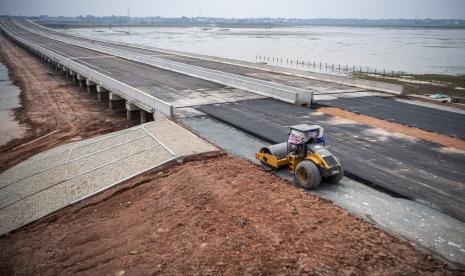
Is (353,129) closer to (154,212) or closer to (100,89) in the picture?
(154,212)

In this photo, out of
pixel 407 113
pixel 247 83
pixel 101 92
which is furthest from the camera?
pixel 101 92

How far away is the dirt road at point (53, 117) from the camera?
2118 centimetres

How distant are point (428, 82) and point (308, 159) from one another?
118 ft

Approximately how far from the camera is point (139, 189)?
499 inches

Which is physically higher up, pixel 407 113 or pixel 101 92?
pixel 407 113

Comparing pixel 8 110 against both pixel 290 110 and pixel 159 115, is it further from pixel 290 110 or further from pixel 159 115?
pixel 290 110

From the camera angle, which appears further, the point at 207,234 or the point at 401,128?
the point at 401,128

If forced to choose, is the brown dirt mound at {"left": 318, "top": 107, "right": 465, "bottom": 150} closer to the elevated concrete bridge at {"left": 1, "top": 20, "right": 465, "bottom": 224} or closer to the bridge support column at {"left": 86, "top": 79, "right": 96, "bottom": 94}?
the elevated concrete bridge at {"left": 1, "top": 20, "right": 465, "bottom": 224}

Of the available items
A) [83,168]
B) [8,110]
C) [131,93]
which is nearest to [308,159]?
[83,168]

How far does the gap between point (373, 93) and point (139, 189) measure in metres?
19.3

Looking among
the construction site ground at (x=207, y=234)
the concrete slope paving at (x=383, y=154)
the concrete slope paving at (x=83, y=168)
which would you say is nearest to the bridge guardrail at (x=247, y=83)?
the concrete slope paving at (x=383, y=154)

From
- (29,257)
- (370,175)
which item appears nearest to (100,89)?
(29,257)

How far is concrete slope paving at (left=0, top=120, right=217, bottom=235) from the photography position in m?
13.2

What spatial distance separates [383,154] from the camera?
13805 mm
